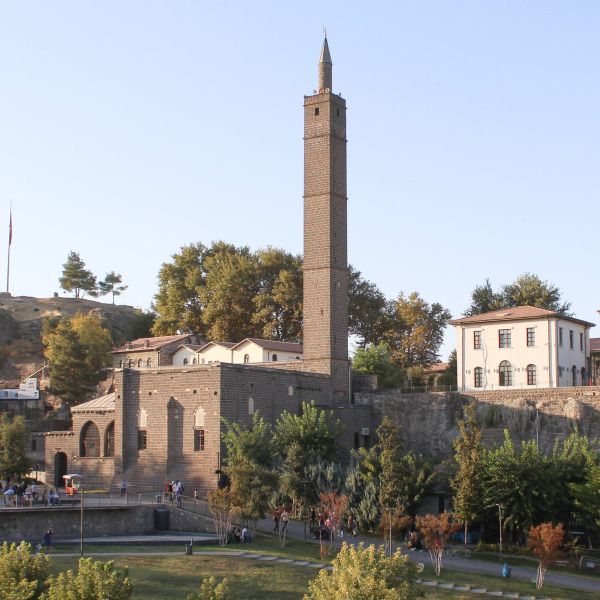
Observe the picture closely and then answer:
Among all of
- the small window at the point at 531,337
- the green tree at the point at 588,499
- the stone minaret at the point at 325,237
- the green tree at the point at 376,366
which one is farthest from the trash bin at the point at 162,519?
the small window at the point at 531,337

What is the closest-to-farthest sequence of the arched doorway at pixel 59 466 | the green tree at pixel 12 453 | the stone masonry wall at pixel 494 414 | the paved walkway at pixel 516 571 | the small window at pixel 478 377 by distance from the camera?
the paved walkway at pixel 516 571
the stone masonry wall at pixel 494 414
the green tree at pixel 12 453
the arched doorway at pixel 59 466
the small window at pixel 478 377

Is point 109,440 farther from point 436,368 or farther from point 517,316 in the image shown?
point 436,368

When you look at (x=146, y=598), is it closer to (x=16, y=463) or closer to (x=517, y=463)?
(x=517, y=463)

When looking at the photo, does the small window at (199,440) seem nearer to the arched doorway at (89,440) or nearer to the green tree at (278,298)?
the arched doorway at (89,440)

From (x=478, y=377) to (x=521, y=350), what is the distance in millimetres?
2824

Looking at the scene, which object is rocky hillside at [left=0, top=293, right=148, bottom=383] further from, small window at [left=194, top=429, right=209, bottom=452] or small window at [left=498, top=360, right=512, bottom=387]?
small window at [left=498, top=360, right=512, bottom=387]

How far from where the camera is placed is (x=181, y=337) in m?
70.9

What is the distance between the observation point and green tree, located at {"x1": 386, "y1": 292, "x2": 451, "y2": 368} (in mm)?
74562

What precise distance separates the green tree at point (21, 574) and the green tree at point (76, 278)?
277 ft

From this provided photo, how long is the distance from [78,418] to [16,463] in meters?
4.34

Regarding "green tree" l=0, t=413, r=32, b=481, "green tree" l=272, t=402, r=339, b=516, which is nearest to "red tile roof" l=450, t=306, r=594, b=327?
"green tree" l=272, t=402, r=339, b=516

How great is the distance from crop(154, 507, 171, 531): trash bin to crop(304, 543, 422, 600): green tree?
1924 centimetres

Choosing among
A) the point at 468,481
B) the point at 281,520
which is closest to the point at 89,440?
the point at 281,520

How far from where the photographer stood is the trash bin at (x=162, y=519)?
133 ft
